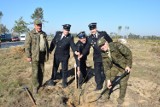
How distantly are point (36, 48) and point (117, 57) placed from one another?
250 centimetres

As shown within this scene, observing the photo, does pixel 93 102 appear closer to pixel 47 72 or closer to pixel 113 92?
pixel 113 92

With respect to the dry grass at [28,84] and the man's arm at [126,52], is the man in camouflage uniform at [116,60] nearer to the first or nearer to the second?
the man's arm at [126,52]

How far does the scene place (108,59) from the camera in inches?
288

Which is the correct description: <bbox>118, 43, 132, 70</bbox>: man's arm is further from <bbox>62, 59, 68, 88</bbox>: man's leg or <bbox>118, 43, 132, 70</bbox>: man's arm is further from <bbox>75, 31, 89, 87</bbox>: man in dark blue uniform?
<bbox>62, 59, 68, 88</bbox>: man's leg

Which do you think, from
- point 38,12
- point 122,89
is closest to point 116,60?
point 122,89

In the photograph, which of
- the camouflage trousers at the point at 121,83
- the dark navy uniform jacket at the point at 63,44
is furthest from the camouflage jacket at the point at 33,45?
the camouflage trousers at the point at 121,83

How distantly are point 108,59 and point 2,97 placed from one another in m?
3.38

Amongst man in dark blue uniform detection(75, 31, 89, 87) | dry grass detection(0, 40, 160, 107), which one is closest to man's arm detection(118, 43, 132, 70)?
dry grass detection(0, 40, 160, 107)

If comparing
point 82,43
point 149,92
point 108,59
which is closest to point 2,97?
point 82,43

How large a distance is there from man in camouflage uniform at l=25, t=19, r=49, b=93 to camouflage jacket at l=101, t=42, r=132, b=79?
6.98ft

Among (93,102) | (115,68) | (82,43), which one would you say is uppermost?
(82,43)

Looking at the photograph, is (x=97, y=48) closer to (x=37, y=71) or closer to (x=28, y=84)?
(x=37, y=71)

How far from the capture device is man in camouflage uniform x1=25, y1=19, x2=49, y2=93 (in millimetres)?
8492

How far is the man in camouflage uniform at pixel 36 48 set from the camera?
27.9 feet
